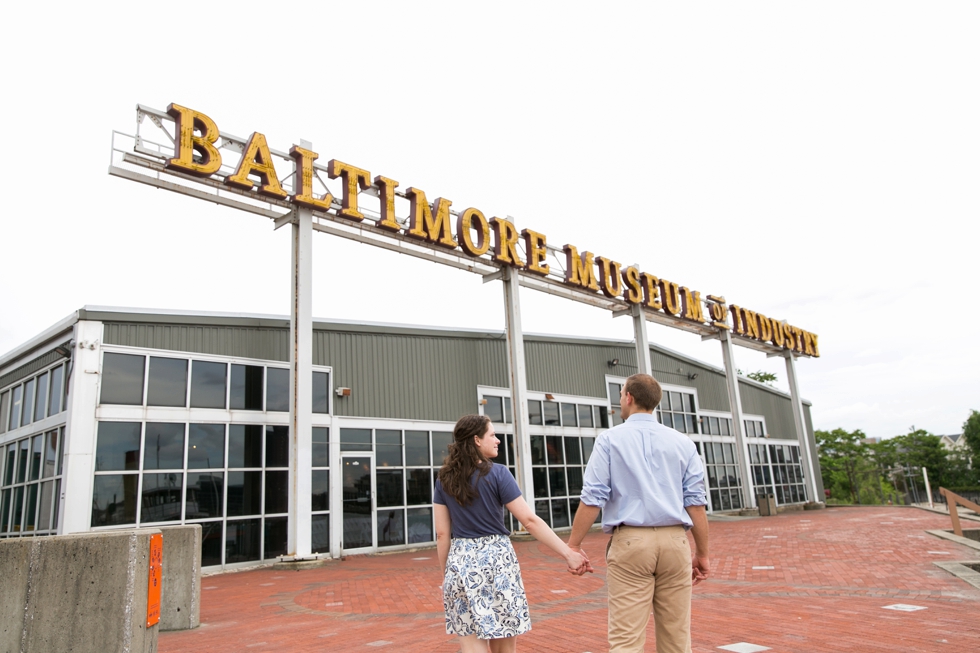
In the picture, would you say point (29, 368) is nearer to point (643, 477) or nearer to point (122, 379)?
point (122, 379)

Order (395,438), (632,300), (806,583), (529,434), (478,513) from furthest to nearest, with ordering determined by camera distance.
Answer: (632,300) < (529,434) < (395,438) < (806,583) < (478,513)

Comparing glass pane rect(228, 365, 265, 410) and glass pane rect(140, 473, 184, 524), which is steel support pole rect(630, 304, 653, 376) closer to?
glass pane rect(228, 365, 265, 410)

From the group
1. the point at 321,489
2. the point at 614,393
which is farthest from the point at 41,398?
the point at 614,393

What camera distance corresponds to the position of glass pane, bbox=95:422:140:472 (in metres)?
12.3

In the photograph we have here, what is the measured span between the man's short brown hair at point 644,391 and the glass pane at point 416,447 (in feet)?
43.6

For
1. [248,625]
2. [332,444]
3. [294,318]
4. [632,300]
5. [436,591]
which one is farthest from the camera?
[632,300]

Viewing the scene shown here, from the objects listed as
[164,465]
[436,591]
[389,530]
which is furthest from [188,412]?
[436,591]

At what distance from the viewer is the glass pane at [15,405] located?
14.7 m

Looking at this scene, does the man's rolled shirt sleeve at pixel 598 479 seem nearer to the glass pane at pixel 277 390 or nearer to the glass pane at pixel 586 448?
the glass pane at pixel 277 390

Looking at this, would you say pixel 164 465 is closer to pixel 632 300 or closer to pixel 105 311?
pixel 105 311

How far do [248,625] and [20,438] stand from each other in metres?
10.4

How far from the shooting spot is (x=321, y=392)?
50.4 ft

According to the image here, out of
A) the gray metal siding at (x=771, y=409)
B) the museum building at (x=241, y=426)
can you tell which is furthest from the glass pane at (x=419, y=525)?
the gray metal siding at (x=771, y=409)

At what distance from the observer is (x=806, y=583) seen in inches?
325
